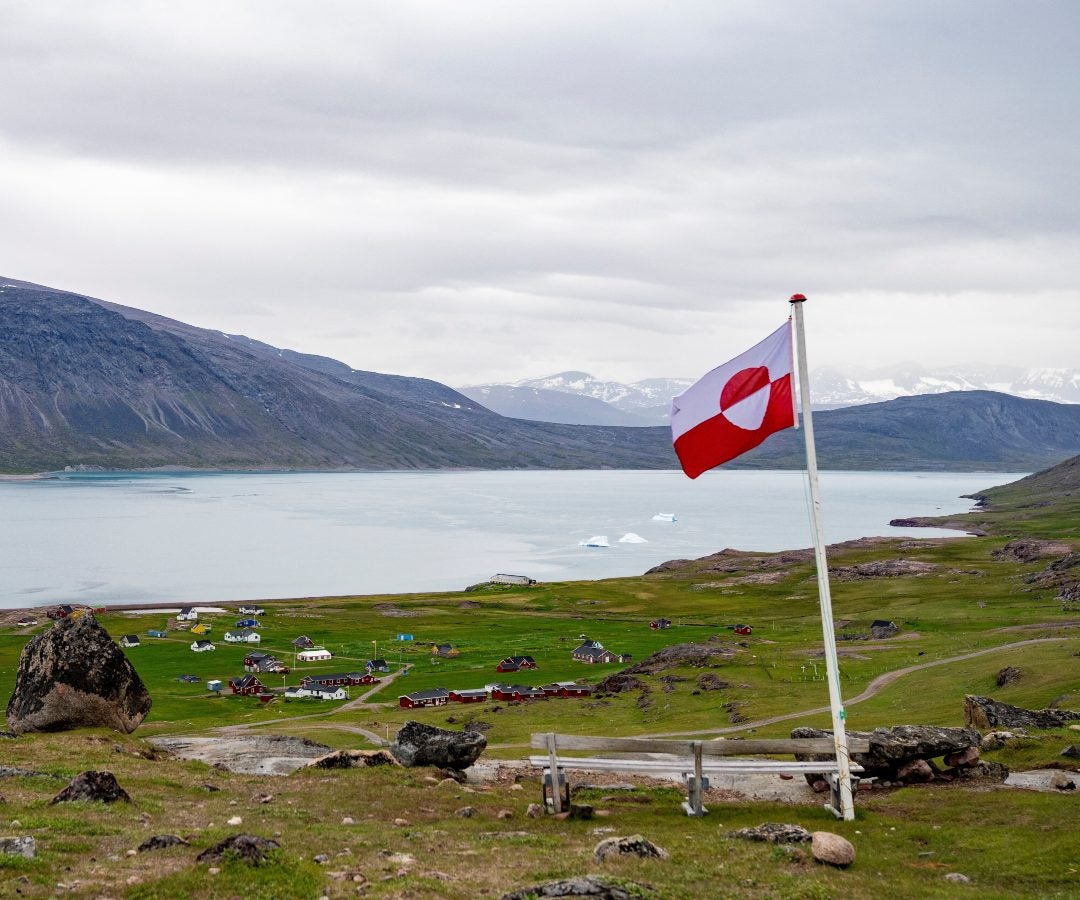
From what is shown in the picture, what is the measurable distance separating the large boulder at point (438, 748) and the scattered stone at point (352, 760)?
644 millimetres

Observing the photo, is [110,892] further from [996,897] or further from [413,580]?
[413,580]

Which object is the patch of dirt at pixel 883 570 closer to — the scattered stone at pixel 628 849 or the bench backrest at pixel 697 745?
the bench backrest at pixel 697 745

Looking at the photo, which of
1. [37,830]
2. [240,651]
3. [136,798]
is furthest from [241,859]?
[240,651]

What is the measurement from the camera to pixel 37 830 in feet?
59.1

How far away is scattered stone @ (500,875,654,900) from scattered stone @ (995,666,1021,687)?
41.5 meters

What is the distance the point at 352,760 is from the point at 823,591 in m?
15.2

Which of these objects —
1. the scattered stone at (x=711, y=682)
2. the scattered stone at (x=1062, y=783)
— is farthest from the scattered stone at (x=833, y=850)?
the scattered stone at (x=711, y=682)

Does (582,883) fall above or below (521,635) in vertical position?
above

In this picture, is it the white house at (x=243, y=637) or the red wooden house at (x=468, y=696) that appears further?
the white house at (x=243, y=637)

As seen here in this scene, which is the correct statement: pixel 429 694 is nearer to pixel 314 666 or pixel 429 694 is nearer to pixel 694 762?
pixel 314 666

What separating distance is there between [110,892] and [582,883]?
692 cm

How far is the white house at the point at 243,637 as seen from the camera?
114 m

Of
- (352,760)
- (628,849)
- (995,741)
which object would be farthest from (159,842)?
(995,741)

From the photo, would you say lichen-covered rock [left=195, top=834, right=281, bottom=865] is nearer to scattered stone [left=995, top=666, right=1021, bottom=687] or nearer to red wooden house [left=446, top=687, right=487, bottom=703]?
scattered stone [left=995, top=666, right=1021, bottom=687]
